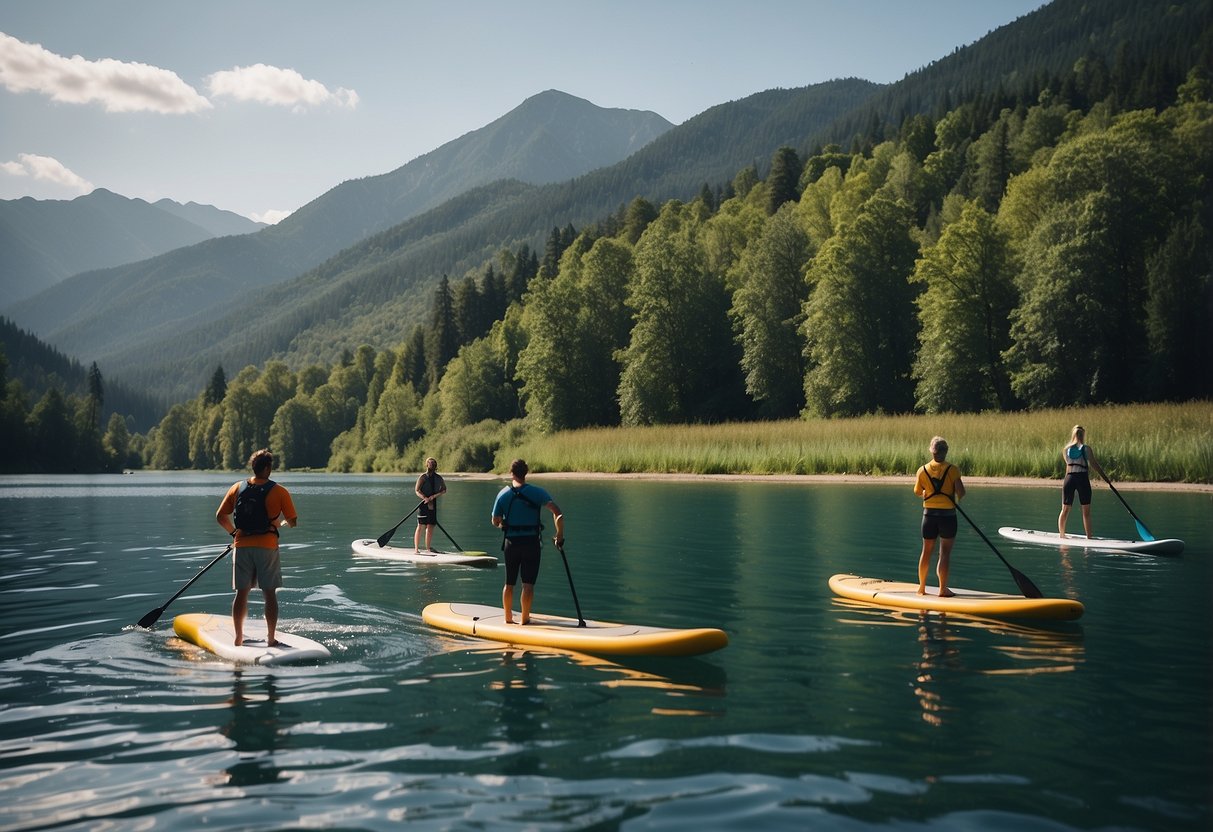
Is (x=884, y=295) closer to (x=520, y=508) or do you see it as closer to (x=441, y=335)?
(x=520, y=508)

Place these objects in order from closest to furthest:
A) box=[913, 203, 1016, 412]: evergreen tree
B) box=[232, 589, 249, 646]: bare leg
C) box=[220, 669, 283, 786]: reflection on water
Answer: box=[220, 669, 283, 786]: reflection on water, box=[232, 589, 249, 646]: bare leg, box=[913, 203, 1016, 412]: evergreen tree

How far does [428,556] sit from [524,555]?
9.84m

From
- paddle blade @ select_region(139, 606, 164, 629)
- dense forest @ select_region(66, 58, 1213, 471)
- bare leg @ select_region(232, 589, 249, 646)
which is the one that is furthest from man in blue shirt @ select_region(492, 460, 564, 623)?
dense forest @ select_region(66, 58, 1213, 471)

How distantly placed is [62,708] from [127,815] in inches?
146

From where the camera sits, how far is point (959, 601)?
47.1ft

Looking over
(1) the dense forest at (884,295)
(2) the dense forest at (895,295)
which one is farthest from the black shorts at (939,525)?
(2) the dense forest at (895,295)

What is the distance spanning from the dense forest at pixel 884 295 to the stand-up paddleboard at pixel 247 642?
55422 millimetres

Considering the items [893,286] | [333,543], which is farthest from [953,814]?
[893,286]

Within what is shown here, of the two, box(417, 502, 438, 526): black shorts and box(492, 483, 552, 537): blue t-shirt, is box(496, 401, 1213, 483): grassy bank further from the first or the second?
box(492, 483, 552, 537): blue t-shirt

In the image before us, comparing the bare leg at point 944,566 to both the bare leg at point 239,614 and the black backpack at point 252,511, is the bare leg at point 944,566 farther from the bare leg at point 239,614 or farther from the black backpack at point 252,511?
the bare leg at point 239,614

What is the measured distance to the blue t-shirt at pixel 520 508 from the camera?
12.6 m

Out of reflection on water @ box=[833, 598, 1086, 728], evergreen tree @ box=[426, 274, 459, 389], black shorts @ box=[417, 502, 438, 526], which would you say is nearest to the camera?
reflection on water @ box=[833, 598, 1086, 728]

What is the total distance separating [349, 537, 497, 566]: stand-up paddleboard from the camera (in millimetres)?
21250

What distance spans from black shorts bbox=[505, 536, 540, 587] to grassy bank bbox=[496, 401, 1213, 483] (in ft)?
105
